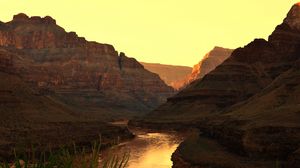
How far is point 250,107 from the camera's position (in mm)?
103000

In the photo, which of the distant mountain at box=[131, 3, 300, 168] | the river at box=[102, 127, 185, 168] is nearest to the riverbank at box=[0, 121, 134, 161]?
the river at box=[102, 127, 185, 168]

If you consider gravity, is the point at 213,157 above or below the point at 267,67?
below

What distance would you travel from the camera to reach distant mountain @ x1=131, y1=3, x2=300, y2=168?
2261 inches

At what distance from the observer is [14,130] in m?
81.5

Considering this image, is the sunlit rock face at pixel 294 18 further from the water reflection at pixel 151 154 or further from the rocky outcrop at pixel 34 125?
the water reflection at pixel 151 154

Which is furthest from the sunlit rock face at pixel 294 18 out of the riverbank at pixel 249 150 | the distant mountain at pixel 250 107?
the riverbank at pixel 249 150

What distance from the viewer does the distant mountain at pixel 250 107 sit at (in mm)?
57438

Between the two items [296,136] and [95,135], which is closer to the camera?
[296,136]

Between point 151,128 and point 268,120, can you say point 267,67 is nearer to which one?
point 151,128

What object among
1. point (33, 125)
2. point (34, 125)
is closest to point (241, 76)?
point (34, 125)

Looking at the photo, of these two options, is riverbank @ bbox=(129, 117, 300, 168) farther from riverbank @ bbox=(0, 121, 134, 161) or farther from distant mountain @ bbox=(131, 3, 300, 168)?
riverbank @ bbox=(0, 121, 134, 161)

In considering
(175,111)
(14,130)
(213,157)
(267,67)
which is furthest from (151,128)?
(213,157)

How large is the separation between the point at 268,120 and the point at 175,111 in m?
95.6

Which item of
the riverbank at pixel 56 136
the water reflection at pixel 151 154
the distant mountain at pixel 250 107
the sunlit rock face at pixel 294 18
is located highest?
the sunlit rock face at pixel 294 18
